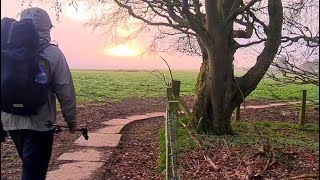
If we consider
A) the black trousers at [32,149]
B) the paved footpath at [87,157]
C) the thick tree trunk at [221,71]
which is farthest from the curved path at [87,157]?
the black trousers at [32,149]

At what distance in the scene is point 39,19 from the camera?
3.61 metres

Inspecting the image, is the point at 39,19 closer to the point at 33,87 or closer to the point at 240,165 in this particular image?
the point at 33,87

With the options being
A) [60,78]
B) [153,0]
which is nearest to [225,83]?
[153,0]

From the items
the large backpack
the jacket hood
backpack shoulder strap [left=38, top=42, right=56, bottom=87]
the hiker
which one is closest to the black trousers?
the hiker

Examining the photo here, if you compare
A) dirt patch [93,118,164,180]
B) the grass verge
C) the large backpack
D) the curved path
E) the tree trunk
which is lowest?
dirt patch [93,118,164,180]

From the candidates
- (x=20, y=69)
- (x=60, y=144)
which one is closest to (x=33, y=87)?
(x=20, y=69)

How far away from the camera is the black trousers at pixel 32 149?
11.8 feet

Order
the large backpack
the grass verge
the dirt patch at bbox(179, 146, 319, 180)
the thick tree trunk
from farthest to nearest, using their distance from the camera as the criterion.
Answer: the thick tree trunk
the grass verge
the dirt patch at bbox(179, 146, 319, 180)
the large backpack

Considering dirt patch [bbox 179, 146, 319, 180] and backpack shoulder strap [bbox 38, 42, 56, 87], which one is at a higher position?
backpack shoulder strap [bbox 38, 42, 56, 87]

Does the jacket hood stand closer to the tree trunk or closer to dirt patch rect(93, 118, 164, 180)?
dirt patch rect(93, 118, 164, 180)

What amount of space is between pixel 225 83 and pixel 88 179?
472 centimetres

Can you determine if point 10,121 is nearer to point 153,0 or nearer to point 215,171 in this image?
point 215,171

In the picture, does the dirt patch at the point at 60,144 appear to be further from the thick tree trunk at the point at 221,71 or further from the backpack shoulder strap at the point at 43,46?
the backpack shoulder strap at the point at 43,46

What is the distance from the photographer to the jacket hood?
360 cm
